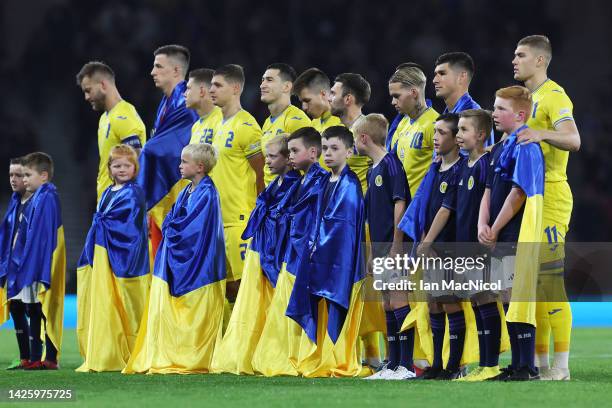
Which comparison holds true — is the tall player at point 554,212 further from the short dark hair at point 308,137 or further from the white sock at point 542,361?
the short dark hair at point 308,137

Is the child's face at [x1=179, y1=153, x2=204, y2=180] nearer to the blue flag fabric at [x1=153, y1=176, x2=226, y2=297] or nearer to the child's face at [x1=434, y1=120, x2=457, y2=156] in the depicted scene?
the blue flag fabric at [x1=153, y1=176, x2=226, y2=297]

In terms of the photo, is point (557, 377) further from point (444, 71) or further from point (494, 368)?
point (444, 71)

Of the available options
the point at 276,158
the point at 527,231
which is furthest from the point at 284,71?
the point at 527,231

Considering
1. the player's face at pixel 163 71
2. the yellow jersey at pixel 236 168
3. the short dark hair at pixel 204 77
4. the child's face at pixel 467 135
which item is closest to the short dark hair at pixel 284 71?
the yellow jersey at pixel 236 168

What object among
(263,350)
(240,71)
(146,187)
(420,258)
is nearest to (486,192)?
(420,258)

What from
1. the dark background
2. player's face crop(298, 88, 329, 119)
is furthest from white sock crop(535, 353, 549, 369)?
the dark background

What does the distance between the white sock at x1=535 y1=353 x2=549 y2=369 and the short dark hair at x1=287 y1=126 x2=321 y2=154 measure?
6.87 ft

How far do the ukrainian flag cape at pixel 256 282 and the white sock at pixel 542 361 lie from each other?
193 centimetres

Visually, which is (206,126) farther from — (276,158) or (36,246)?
(36,246)

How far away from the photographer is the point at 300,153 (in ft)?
26.6

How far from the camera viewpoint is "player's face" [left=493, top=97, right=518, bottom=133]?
7082mm

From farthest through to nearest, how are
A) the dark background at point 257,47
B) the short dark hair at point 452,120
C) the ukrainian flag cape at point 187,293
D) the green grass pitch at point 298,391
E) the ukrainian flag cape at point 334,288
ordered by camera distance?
the dark background at point 257,47, the ukrainian flag cape at point 187,293, the ukrainian flag cape at point 334,288, the short dark hair at point 452,120, the green grass pitch at point 298,391

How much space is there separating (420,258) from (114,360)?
2498 millimetres

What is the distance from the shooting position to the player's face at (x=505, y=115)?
7.08 meters
